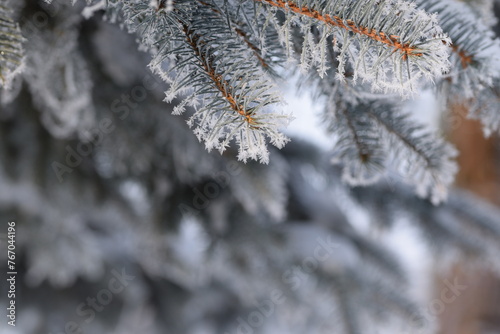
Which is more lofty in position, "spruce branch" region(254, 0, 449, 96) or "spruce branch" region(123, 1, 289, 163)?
"spruce branch" region(254, 0, 449, 96)

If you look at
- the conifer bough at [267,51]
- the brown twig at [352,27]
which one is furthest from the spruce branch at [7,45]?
the brown twig at [352,27]

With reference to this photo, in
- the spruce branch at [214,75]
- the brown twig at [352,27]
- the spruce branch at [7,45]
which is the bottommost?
the spruce branch at [7,45]

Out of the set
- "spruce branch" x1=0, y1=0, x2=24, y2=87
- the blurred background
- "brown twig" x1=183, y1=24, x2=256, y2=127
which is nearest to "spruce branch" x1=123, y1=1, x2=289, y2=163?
"brown twig" x1=183, y1=24, x2=256, y2=127

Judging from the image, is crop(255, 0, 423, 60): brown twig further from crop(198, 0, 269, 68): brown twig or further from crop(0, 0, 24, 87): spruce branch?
crop(0, 0, 24, 87): spruce branch

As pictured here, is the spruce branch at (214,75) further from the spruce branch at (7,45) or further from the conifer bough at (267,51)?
the spruce branch at (7,45)

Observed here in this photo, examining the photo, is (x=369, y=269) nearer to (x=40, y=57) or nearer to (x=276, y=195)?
(x=276, y=195)

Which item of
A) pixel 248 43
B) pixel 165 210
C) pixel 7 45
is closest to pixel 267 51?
pixel 248 43

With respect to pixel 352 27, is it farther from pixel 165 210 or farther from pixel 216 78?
pixel 165 210

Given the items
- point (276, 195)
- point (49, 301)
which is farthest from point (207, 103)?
point (49, 301)
